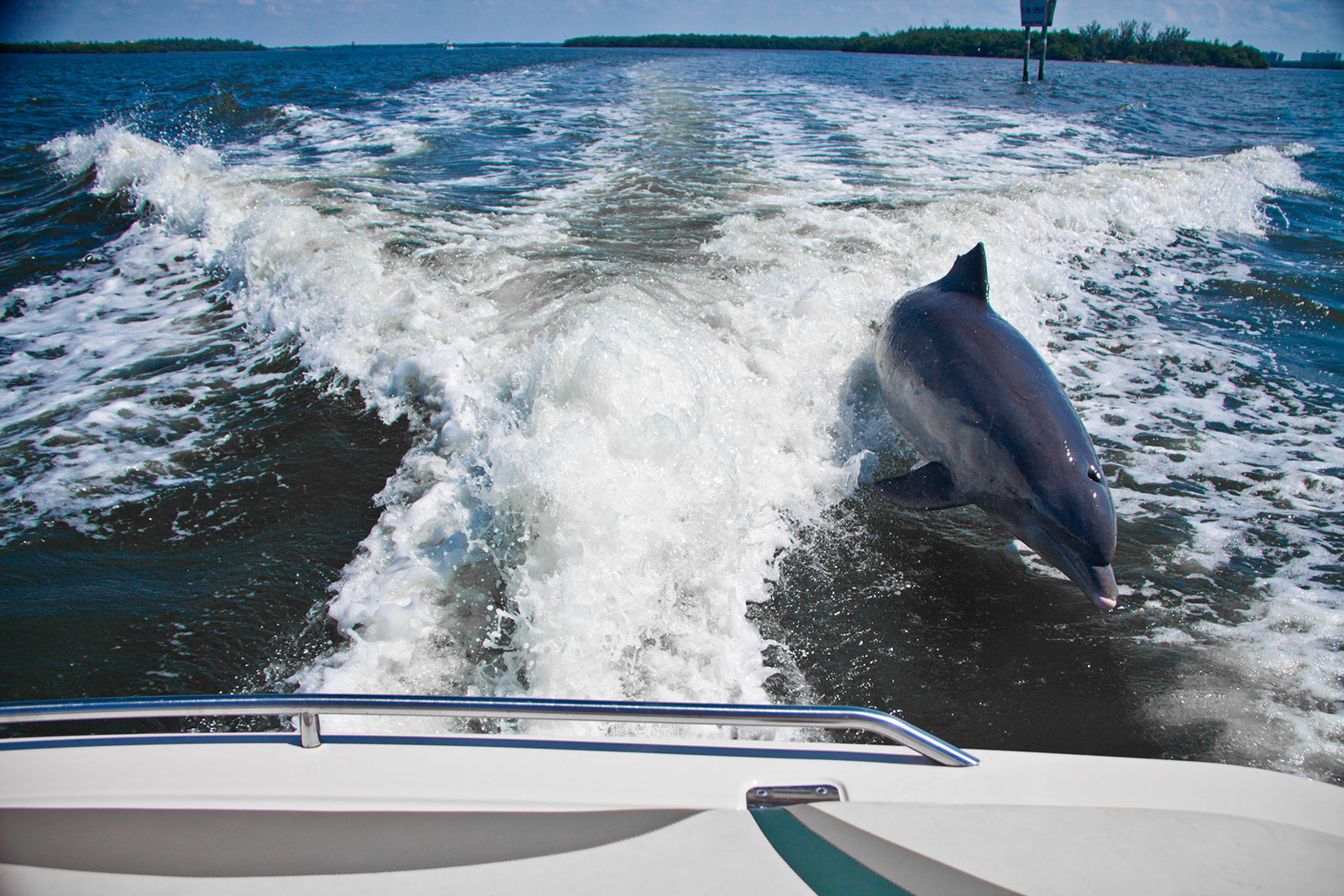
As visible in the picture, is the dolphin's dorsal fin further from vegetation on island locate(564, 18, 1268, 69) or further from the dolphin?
vegetation on island locate(564, 18, 1268, 69)

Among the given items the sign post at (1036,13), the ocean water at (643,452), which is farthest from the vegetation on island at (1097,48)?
the ocean water at (643,452)

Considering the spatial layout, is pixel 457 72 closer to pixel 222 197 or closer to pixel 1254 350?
pixel 222 197

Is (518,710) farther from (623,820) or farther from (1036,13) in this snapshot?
(1036,13)

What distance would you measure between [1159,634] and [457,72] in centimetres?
3779

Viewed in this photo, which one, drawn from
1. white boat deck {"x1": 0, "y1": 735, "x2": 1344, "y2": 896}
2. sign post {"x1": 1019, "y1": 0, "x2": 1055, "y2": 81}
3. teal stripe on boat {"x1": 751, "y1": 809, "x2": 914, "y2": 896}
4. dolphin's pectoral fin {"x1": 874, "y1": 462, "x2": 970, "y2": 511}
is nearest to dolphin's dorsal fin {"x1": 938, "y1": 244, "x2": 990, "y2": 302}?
dolphin's pectoral fin {"x1": 874, "y1": 462, "x2": 970, "y2": 511}

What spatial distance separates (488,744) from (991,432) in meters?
2.91

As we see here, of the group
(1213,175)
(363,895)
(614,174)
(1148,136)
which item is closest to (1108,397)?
(363,895)

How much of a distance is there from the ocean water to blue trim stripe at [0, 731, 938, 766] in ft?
3.10

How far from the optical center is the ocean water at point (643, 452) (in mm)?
2908

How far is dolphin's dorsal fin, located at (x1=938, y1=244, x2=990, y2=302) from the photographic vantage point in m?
4.59

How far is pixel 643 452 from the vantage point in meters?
3.81

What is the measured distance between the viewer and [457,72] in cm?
3291

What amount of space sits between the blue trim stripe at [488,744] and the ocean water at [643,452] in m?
0.94

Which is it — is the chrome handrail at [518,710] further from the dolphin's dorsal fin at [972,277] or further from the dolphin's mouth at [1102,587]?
the dolphin's dorsal fin at [972,277]
